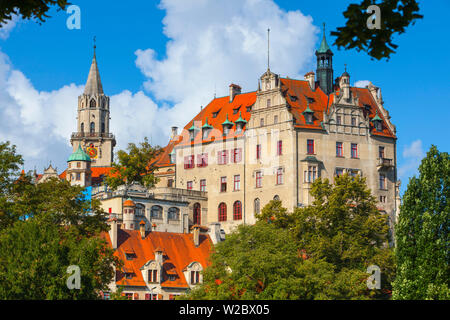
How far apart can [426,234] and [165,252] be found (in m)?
30.1

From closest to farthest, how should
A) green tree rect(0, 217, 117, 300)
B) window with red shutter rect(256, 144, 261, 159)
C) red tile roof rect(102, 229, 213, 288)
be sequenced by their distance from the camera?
green tree rect(0, 217, 117, 300) < red tile roof rect(102, 229, 213, 288) < window with red shutter rect(256, 144, 261, 159)

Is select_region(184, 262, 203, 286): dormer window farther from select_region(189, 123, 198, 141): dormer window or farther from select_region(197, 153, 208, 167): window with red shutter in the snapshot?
select_region(189, 123, 198, 141): dormer window

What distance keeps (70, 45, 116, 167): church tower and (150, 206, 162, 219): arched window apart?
64614 mm

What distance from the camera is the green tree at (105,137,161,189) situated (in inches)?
3866

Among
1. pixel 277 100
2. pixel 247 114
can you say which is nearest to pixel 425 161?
pixel 277 100

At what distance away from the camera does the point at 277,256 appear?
194 ft

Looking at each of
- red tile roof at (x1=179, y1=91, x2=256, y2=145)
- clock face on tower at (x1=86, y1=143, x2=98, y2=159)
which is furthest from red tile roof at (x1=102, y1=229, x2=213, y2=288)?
clock face on tower at (x1=86, y1=143, x2=98, y2=159)

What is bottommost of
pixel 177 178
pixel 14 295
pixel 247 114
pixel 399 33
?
pixel 14 295

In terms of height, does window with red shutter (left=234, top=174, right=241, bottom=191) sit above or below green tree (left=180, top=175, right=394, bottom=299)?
above

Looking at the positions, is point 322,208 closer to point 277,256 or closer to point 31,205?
point 277,256

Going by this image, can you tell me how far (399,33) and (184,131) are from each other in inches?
3707

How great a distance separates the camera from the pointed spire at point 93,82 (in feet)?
536

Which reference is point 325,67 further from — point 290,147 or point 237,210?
point 237,210

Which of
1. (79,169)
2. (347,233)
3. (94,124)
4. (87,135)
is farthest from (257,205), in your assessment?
(94,124)
